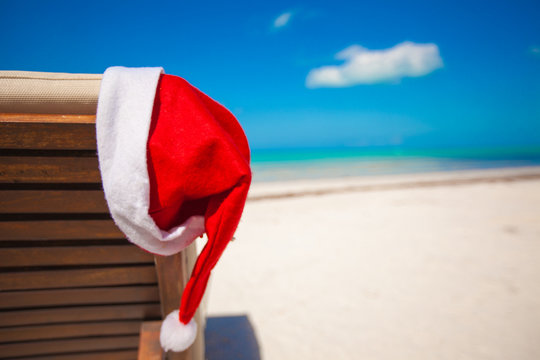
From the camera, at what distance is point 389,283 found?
10.3ft

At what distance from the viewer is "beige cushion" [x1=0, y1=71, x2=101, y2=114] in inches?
31.0

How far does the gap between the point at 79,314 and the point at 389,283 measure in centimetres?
313

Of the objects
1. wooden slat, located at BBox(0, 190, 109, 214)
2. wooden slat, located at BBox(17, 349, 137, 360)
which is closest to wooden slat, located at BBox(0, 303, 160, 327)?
wooden slat, located at BBox(17, 349, 137, 360)

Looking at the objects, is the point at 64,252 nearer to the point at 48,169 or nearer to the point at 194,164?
the point at 48,169

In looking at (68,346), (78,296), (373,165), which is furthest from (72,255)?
(373,165)

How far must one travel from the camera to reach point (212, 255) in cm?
85

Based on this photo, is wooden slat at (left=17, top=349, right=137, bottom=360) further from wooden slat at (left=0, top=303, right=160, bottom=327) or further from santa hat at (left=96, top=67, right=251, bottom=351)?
santa hat at (left=96, top=67, right=251, bottom=351)

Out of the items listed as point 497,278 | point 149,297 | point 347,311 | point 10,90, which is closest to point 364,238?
point 497,278

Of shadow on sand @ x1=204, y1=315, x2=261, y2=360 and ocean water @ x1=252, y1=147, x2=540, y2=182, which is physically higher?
ocean water @ x1=252, y1=147, x2=540, y2=182

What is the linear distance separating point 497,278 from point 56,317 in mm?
4367

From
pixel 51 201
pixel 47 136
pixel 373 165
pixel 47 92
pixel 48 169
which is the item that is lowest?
pixel 51 201

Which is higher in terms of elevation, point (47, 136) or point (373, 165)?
point (373, 165)

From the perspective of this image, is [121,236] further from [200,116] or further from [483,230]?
[483,230]

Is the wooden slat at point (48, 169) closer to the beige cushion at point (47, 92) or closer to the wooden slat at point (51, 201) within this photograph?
the wooden slat at point (51, 201)
